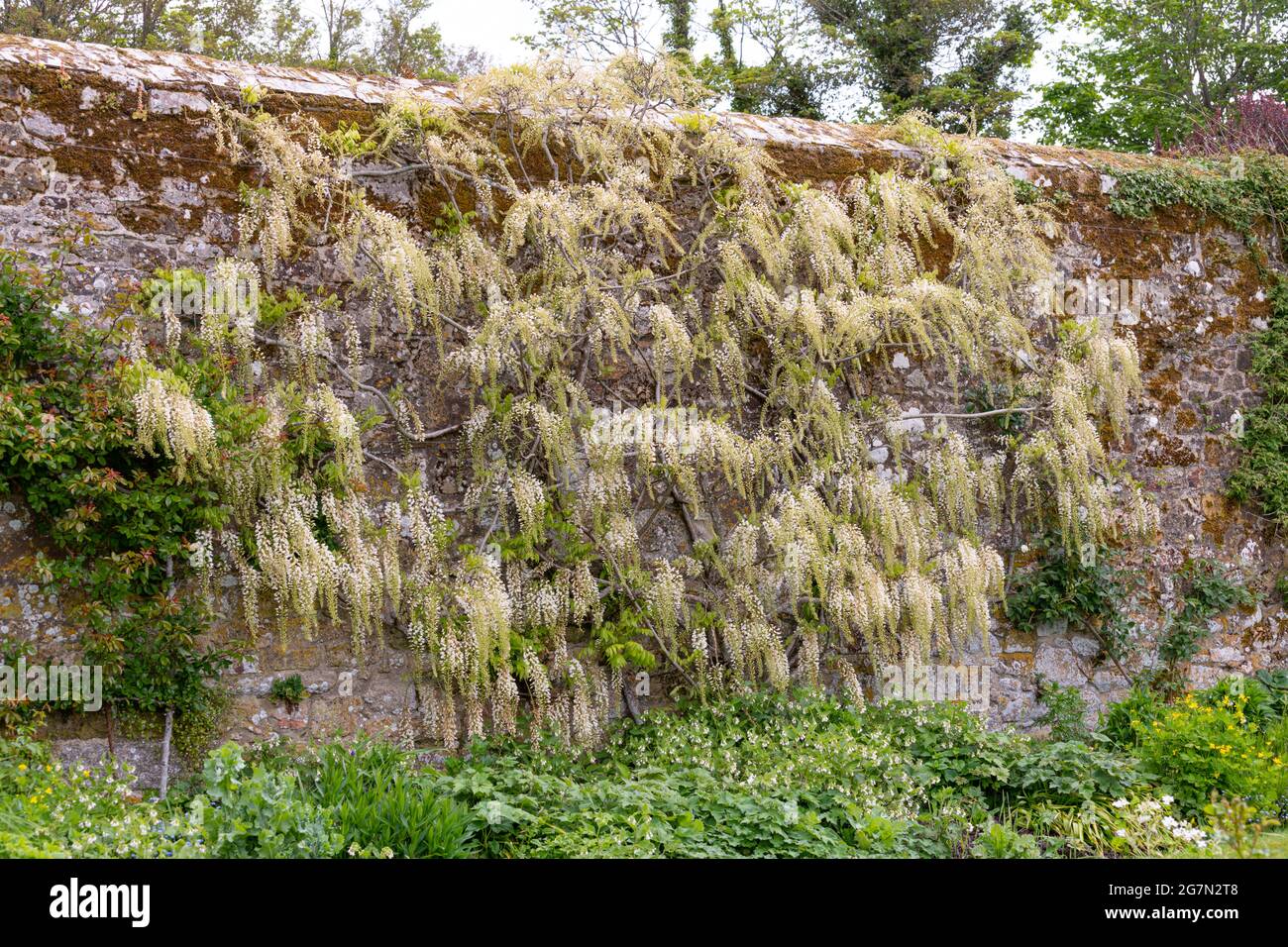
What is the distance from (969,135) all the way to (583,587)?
11.0ft

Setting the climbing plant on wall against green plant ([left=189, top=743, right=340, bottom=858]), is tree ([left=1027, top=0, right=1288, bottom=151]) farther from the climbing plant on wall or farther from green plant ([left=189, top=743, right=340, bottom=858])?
green plant ([left=189, top=743, right=340, bottom=858])

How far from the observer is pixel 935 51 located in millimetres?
11961

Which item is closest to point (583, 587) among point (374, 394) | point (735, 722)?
point (735, 722)

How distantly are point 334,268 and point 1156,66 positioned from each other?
10403 mm

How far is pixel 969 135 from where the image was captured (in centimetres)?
630

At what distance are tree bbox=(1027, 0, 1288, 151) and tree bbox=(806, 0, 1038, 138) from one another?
0.96 meters

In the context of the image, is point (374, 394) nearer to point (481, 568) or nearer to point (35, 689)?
point (481, 568)

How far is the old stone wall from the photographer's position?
4570mm

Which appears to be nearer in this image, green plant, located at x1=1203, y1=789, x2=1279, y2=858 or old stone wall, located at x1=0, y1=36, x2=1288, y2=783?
green plant, located at x1=1203, y1=789, x2=1279, y2=858

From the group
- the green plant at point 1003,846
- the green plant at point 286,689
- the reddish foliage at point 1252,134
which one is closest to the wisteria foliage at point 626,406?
the green plant at point 286,689

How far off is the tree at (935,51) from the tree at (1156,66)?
3.13 ft

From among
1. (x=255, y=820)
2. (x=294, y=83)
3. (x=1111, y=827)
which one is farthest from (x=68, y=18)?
(x=1111, y=827)

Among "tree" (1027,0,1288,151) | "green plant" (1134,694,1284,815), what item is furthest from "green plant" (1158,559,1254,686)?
"tree" (1027,0,1288,151)

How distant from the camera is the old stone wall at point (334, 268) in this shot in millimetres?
4570
